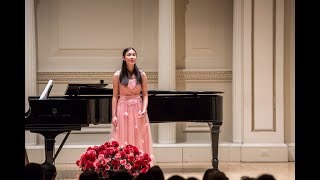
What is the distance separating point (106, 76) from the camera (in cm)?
739

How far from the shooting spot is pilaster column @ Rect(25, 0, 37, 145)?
707 cm

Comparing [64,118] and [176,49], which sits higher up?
[176,49]

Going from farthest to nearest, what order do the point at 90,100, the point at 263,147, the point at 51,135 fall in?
1. the point at 263,147
2. the point at 90,100
3. the point at 51,135

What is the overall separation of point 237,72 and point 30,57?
2.79 m

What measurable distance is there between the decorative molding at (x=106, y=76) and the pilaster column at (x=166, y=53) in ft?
0.78

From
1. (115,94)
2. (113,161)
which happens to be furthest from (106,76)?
(113,161)

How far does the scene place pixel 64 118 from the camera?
16.1 ft

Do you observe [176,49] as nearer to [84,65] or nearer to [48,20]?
[84,65]

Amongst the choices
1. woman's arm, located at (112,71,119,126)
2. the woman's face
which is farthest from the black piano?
the woman's face

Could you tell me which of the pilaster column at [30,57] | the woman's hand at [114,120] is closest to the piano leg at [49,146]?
the woman's hand at [114,120]

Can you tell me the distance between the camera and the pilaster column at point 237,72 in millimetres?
7238

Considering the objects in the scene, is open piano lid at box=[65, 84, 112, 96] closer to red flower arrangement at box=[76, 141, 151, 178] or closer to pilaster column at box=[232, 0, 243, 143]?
red flower arrangement at box=[76, 141, 151, 178]
